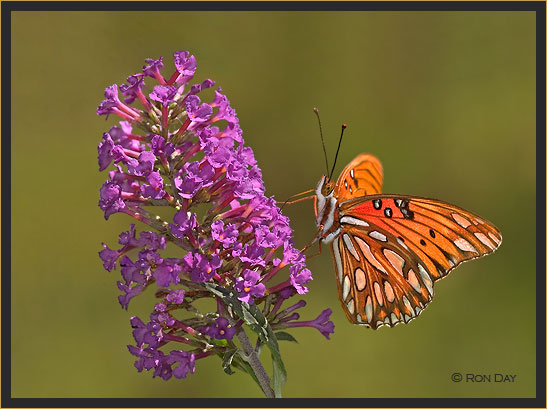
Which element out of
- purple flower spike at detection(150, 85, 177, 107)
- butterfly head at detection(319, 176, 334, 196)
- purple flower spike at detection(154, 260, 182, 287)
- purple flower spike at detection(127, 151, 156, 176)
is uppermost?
purple flower spike at detection(150, 85, 177, 107)

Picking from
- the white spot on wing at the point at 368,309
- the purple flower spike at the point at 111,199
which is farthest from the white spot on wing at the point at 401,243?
the purple flower spike at the point at 111,199

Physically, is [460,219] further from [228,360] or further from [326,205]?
[228,360]

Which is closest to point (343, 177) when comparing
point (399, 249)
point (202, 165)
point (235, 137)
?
point (399, 249)

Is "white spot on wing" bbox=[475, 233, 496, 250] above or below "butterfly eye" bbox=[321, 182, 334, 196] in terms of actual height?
below

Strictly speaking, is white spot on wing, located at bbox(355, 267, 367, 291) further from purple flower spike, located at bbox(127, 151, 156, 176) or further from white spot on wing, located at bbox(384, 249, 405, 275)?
purple flower spike, located at bbox(127, 151, 156, 176)

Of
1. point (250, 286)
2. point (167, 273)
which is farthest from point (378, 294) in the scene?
point (167, 273)

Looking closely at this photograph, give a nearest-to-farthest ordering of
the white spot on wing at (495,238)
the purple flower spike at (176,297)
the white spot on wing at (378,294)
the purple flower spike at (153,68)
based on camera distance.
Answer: the purple flower spike at (176,297), the purple flower spike at (153,68), the white spot on wing at (495,238), the white spot on wing at (378,294)

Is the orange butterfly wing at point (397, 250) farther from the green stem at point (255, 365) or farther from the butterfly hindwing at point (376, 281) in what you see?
the green stem at point (255, 365)

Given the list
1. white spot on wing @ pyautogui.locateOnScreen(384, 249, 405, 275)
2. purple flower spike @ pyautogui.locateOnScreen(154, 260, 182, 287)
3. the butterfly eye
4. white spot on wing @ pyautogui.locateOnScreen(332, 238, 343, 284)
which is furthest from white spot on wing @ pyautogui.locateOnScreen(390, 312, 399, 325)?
purple flower spike @ pyautogui.locateOnScreen(154, 260, 182, 287)
